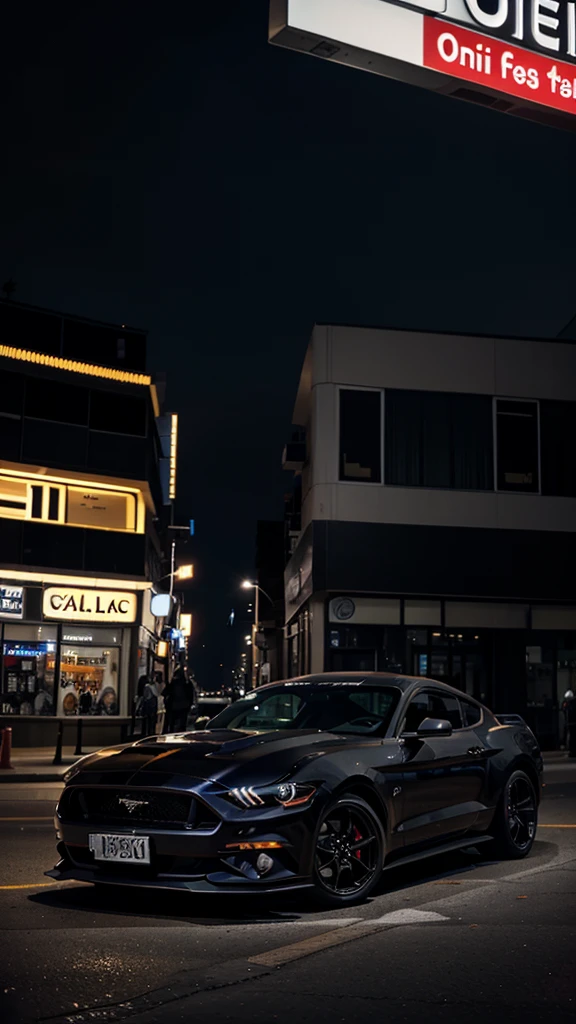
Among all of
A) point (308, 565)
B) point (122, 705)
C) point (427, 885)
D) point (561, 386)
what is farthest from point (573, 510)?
point (427, 885)

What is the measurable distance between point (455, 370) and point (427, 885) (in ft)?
76.3

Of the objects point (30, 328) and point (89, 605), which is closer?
point (89, 605)

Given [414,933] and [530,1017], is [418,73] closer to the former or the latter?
[414,933]

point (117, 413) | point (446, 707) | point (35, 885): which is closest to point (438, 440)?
point (117, 413)

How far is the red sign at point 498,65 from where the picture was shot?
13781mm

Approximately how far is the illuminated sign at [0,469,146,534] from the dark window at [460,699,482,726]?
2344cm

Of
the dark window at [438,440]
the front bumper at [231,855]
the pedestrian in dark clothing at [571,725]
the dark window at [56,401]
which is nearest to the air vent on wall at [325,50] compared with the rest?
the front bumper at [231,855]

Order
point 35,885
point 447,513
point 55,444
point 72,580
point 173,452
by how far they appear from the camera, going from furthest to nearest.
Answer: point 173,452 → point 72,580 → point 55,444 → point 447,513 → point 35,885

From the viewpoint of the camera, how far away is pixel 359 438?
29.8 m

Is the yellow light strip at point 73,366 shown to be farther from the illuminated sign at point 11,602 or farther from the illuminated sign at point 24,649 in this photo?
the illuminated sign at point 24,649

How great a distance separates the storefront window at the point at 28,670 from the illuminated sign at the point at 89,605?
2.00ft

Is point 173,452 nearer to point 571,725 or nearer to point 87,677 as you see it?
point 87,677

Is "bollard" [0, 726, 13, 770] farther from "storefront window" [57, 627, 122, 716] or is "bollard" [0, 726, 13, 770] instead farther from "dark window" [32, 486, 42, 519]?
"dark window" [32, 486, 42, 519]

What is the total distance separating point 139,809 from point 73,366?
1069 inches
